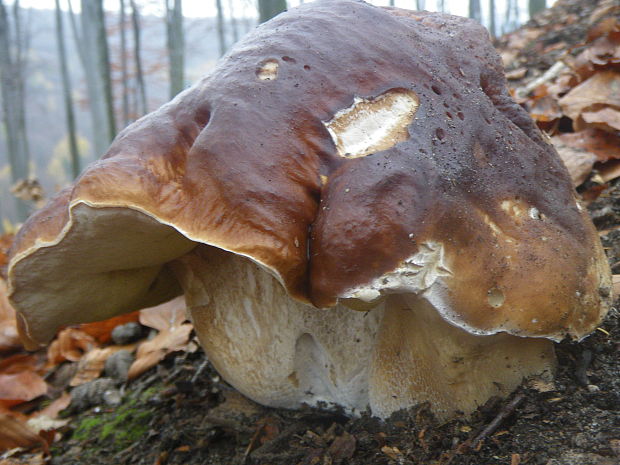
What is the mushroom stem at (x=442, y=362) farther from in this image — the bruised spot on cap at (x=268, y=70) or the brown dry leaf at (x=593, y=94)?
the brown dry leaf at (x=593, y=94)

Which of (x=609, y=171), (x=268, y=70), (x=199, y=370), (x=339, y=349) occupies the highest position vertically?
(x=268, y=70)

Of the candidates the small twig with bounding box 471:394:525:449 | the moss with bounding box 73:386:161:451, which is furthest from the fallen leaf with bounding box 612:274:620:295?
the moss with bounding box 73:386:161:451

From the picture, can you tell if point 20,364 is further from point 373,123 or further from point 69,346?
point 373,123

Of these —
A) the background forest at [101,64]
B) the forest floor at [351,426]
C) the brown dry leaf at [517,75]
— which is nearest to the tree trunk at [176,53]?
the background forest at [101,64]

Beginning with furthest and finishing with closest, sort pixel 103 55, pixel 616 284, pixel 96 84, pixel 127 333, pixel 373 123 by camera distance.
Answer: pixel 96 84, pixel 103 55, pixel 127 333, pixel 616 284, pixel 373 123

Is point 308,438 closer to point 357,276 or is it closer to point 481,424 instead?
point 481,424

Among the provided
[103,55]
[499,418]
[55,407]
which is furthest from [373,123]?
[103,55]
